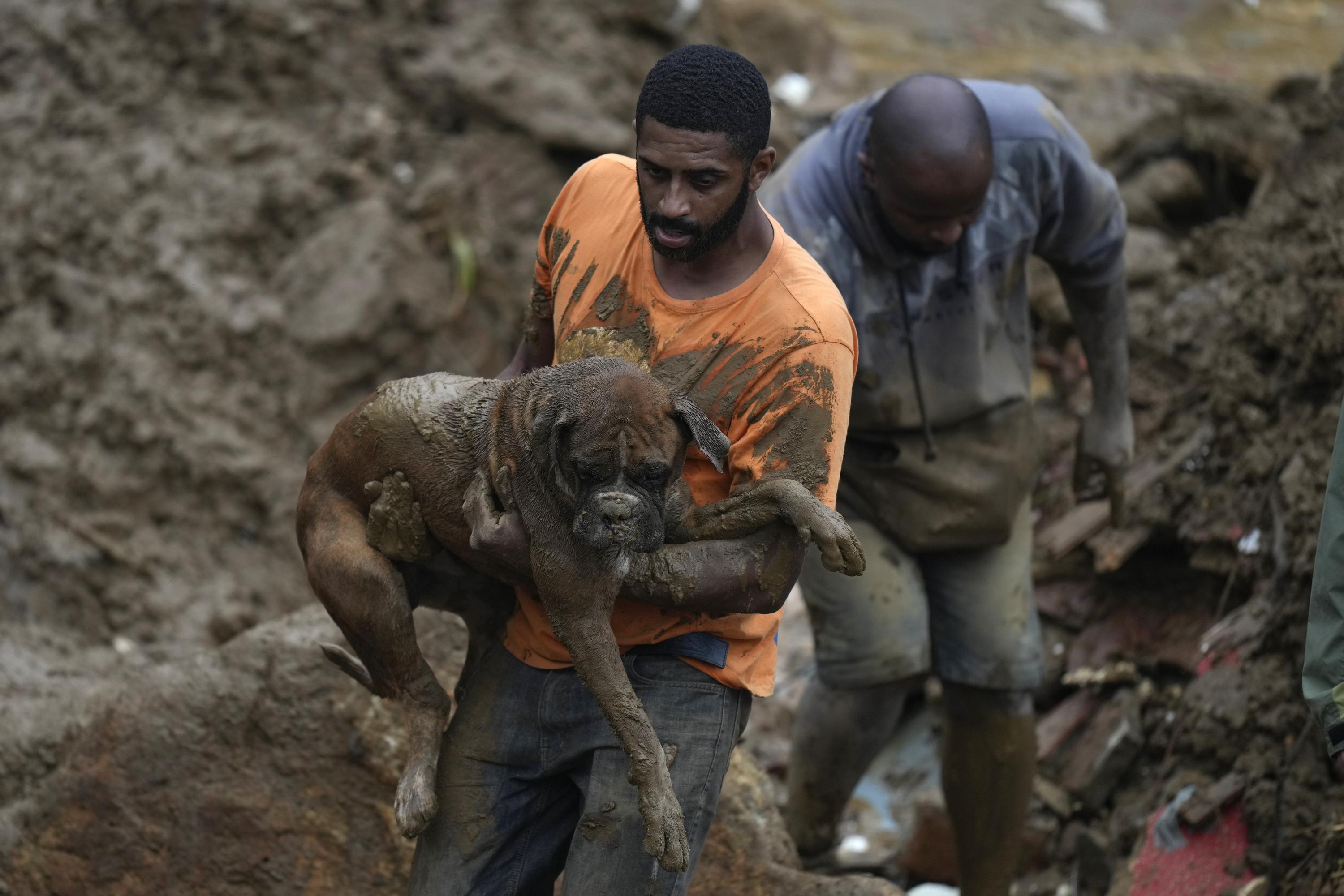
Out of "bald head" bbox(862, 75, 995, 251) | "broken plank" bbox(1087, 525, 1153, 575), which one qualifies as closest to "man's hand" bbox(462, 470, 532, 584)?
"bald head" bbox(862, 75, 995, 251)

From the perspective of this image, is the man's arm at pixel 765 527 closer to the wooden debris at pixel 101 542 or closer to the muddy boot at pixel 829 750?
the muddy boot at pixel 829 750

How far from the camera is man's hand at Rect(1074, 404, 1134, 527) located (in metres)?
5.04

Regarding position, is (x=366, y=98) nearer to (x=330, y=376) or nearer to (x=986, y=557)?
(x=330, y=376)

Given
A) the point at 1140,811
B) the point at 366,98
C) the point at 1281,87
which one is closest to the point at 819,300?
the point at 1140,811

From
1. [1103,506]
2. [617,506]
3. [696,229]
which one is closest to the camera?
[617,506]

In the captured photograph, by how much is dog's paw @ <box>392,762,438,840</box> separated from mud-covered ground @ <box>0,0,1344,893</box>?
1.06m

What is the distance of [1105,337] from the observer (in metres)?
4.96

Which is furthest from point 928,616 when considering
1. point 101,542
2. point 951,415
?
point 101,542

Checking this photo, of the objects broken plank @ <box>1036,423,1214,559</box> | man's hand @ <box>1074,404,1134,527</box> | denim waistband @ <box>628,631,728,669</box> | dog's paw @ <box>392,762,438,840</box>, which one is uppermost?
denim waistband @ <box>628,631,728,669</box>

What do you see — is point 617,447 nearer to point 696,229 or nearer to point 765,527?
point 765,527

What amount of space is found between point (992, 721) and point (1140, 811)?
105cm

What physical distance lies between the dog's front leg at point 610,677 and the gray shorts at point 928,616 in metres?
1.66

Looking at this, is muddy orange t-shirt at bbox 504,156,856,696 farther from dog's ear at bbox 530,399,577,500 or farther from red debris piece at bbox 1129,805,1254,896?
red debris piece at bbox 1129,805,1254,896

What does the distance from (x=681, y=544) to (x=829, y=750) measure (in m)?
2.16
